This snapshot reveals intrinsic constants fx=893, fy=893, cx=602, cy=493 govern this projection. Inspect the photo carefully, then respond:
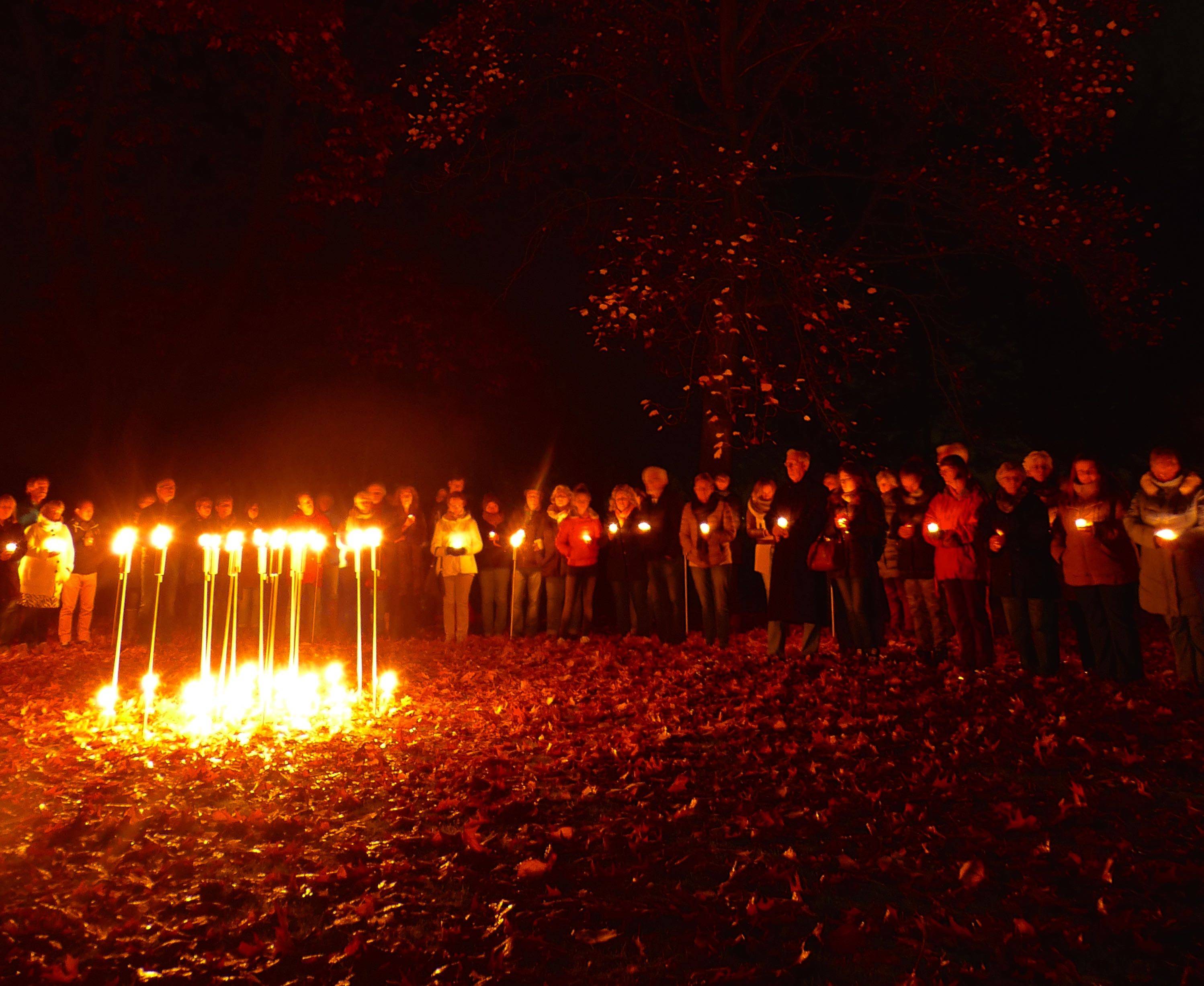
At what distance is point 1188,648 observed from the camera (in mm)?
6684

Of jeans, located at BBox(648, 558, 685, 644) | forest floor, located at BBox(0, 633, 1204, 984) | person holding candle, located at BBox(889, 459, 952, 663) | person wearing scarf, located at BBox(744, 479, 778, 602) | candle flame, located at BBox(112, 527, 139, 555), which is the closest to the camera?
forest floor, located at BBox(0, 633, 1204, 984)

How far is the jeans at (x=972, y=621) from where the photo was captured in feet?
24.8

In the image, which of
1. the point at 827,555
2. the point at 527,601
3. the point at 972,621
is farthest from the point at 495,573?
the point at 972,621

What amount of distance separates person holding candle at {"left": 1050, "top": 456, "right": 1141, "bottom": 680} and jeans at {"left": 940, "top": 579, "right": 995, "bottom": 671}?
0.71 metres

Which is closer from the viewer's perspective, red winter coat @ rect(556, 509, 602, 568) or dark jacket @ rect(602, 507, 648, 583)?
dark jacket @ rect(602, 507, 648, 583)

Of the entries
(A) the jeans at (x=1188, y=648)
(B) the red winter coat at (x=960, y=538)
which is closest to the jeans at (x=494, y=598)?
(B) the red winter coat at (x=960, y=538)

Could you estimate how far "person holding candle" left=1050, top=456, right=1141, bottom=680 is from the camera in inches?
271

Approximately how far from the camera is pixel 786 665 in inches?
320

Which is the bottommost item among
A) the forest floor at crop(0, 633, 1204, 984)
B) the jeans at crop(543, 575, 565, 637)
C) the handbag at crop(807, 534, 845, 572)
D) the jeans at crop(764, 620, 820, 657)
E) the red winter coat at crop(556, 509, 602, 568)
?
the forest floor at crop(0, 633, 1204, 984)

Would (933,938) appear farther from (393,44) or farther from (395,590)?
(393,44)

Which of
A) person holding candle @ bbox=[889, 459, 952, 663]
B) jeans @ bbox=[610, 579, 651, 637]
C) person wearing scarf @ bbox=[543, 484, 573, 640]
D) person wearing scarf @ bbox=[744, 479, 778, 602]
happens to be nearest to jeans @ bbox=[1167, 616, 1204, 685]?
person holding candle @ bbox=[889, 459, 952, 663]

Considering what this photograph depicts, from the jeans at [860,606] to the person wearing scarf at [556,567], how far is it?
3.69m

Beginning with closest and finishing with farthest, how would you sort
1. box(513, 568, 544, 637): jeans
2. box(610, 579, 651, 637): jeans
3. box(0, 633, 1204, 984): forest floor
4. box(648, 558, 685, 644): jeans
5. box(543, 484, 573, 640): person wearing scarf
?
box(0, 633, 1204, 984): forest floor, box(648, 558, 685, 644): jeans, box(610, 579, 651, 637): jeans, box(543, 484, 573, 640): person wearing scarf, box(513, 568, 544, 637): jeans

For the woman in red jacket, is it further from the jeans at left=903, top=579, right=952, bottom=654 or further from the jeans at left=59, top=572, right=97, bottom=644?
the jeans at left=59, top=572, right=97, bottom=644
